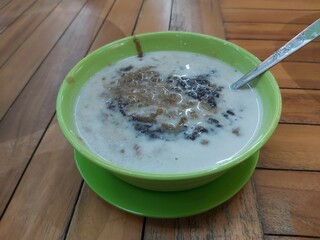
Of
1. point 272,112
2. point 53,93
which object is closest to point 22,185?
point 53,93

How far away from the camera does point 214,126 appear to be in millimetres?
628

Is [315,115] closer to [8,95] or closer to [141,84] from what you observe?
[141,84]

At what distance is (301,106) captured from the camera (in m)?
0.76

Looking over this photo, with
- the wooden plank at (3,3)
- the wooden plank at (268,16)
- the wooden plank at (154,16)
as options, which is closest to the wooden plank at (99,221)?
the wooden plank at (154,16)

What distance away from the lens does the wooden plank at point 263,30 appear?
3.27 feet

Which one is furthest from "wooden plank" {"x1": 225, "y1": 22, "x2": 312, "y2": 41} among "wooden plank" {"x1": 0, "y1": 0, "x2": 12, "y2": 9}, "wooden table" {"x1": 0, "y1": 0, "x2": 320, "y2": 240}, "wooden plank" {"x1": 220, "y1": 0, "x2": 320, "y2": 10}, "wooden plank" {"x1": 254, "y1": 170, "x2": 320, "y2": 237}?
"wooden plank" {"x1": 0, "y1": 0, "x2": 12, "y2": 9}

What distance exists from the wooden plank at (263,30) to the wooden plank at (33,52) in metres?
0.55

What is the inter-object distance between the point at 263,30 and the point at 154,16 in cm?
36

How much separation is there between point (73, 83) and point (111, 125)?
0.43ft

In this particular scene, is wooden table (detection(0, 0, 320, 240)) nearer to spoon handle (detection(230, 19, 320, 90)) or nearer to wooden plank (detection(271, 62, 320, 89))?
wooden plank (detection(271, 62, 320, 89))

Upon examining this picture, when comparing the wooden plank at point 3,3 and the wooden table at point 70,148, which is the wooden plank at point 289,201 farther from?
the wooden plank at point 3,3

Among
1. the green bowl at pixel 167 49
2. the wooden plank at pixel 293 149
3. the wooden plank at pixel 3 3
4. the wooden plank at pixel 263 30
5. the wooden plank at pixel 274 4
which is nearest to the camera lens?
the green bowl at pixel 167 49

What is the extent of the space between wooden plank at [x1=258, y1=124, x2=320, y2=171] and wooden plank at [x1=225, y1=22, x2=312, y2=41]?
0.39 m

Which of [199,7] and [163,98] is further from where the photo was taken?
[199,7]
